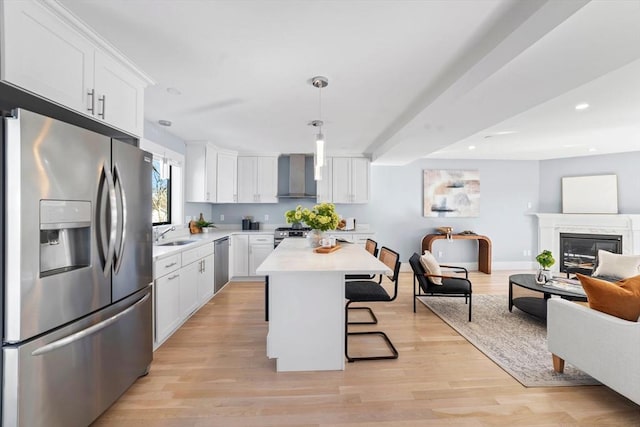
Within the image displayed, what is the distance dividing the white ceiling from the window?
91 cm

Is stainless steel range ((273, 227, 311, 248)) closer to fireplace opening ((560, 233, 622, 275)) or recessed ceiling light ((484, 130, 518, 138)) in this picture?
recessed ceiling light ((484, 130, 518, 138))

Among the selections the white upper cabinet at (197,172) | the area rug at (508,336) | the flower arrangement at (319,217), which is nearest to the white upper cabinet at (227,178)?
the white upper cabinet at (197,172)

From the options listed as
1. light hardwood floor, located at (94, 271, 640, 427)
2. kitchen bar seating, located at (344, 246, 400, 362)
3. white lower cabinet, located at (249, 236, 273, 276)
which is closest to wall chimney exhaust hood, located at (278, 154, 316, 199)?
white lower cabinet, located at (249, 236, 273, 276)

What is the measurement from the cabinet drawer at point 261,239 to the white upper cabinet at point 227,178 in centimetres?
88

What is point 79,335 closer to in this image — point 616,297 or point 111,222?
point 111,222

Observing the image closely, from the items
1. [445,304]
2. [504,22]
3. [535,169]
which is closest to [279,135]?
[504,22]

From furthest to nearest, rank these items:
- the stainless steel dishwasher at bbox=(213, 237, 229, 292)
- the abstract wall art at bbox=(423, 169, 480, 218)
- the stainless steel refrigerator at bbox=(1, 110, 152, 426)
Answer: the abstract wall art at bbox=(423, 169, 480, 218) < the stainless steel dishwasher at bbox=(213, 237, 229, 292) < the stainless steel refrigerator at bbox=(1, 110, 152, 426)

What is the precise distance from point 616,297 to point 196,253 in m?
3.90

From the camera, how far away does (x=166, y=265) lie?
279cm

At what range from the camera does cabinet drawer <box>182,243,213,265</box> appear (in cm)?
324

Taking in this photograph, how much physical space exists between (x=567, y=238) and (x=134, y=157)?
7495 mm

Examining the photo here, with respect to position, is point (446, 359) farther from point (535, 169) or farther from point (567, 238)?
point (535, 169)

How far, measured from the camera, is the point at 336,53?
2086 mm

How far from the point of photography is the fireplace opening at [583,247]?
531 cm
